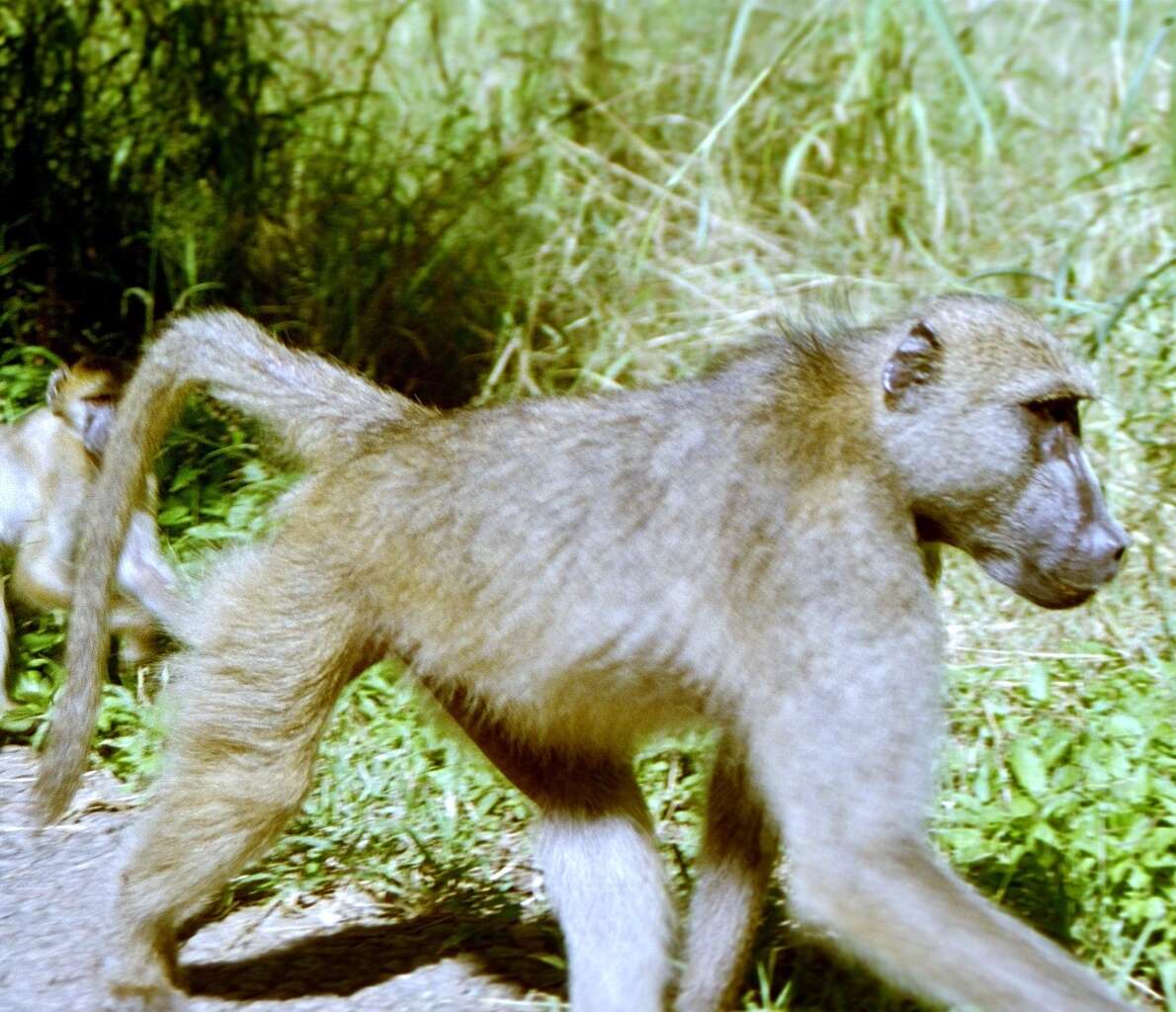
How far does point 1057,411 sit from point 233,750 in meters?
1.56

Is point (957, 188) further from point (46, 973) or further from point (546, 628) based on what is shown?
point (46, 973)

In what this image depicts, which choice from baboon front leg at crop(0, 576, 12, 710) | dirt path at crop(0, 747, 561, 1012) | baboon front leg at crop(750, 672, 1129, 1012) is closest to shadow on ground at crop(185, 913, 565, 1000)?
dirt path at crop(0, 747, 561, 1012)

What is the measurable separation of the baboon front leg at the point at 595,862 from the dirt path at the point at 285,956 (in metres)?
0.19

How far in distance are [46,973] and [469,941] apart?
0.83 m

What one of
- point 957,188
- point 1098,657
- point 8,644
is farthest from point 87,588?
point 957,188

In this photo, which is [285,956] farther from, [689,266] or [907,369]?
[689,266]

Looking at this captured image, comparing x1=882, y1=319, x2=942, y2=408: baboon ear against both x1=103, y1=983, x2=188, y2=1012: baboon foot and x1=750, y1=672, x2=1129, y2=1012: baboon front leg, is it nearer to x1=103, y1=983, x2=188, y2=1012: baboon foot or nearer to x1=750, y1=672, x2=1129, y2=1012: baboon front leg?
x1=750, y1=672, x2=1129, y2=1012: baboon front leg

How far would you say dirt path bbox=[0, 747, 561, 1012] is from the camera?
3.30 m

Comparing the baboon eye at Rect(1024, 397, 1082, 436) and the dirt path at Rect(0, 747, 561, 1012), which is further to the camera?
the dirt path at Rect(0, 747, 561, 1012)

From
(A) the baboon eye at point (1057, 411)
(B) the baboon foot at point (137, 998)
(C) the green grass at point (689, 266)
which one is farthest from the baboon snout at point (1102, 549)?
(B) the baboon foot at point (137, 998)

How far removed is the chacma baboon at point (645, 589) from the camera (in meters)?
2.85

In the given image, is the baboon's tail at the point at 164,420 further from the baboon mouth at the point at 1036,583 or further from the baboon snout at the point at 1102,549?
the baboon snout at the point at 1102,549

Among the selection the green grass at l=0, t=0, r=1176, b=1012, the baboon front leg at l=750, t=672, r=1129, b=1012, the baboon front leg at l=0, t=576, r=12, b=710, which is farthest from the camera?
the baboon front leg at l=0, t=576, r=12, b=710

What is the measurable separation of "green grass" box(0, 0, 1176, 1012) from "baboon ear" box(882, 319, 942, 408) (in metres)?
0.91
